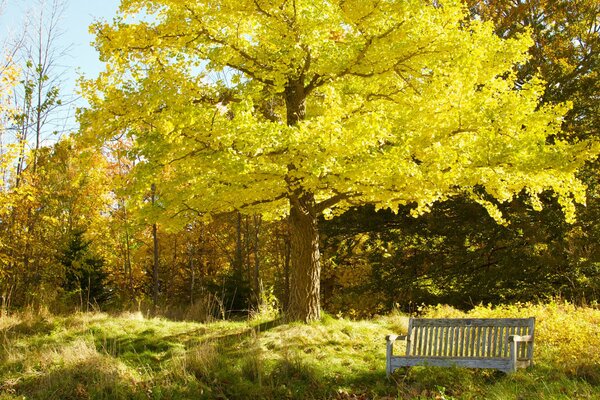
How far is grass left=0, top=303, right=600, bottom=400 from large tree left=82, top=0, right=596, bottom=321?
2.14 m

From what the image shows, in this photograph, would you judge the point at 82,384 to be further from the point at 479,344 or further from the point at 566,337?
the point at 566,337

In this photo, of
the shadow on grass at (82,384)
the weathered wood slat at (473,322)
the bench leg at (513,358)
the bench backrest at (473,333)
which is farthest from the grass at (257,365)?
the weathered wood slat at (473,322)

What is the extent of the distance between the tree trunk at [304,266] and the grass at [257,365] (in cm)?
41

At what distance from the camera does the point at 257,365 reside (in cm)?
741

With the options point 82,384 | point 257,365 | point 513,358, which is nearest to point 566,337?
point 513,358

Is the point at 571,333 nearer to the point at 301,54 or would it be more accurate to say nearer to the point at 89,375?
the point at 301,54

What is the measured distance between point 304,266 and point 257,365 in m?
2.84

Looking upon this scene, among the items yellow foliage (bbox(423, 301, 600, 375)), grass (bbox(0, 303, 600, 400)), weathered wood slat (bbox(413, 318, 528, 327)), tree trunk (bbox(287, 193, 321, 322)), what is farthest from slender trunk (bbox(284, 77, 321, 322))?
yellow foliage (bbox(423, 301, 600, 375))

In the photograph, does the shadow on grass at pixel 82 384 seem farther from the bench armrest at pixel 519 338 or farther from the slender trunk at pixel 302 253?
the bench armrest at pixel 519 338

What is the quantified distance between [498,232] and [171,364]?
1078 centimetres

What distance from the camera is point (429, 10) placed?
825cm

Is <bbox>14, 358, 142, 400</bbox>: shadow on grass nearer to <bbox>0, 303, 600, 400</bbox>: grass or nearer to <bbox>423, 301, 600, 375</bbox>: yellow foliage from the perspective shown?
<bbox>0, 303, 600, 400</bbox>: grass

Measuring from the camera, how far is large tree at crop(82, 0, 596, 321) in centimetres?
764

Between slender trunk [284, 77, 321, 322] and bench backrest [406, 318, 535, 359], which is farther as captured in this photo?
Answer: slender trunk [284, 77, 321, 322]
